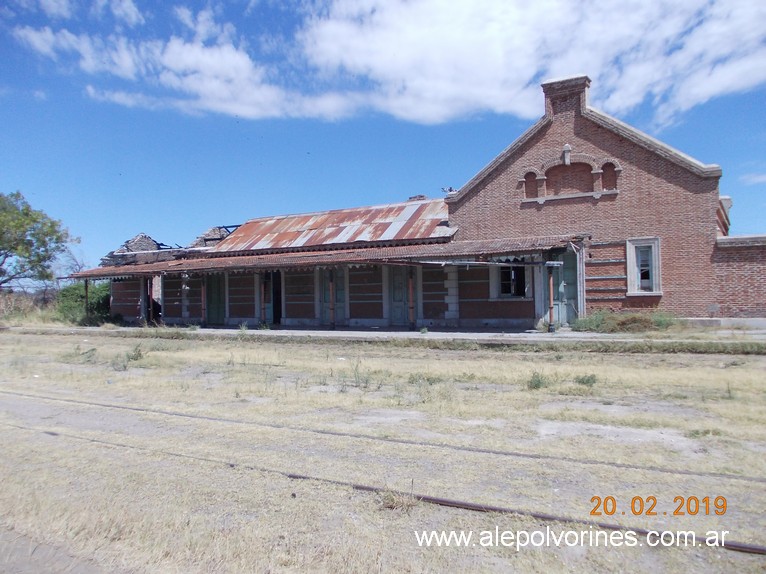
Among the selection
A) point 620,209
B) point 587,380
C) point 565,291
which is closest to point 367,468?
point 587,380

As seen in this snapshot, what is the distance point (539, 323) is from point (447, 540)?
57.2 ft

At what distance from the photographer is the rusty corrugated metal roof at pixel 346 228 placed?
25328mm

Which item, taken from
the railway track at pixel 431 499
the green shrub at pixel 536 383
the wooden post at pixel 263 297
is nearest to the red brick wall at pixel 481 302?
the wooden post at pixel 263 297

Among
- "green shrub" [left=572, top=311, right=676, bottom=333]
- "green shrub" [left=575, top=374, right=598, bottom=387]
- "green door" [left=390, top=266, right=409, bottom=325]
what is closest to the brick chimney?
"green shrub" [left=572, top=311, right=676, bottom=333]

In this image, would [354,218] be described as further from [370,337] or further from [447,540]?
[447,540]

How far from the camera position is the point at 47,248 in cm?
3394

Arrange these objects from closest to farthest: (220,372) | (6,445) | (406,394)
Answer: (6,445)
(406,394)
(220,372)

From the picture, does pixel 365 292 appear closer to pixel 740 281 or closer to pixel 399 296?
pixel 399 296

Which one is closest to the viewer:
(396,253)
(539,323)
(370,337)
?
(370,337)

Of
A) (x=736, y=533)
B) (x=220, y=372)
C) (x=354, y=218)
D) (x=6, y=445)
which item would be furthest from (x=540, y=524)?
(x=354, y=218)

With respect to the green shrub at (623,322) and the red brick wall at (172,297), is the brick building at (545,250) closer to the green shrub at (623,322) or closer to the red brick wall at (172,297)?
the green shrub at (623,322)

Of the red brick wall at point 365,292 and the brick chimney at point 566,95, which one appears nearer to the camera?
the brick chimney at point 566,95

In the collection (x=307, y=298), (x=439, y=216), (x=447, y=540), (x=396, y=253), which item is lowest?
(x=447, y=540)

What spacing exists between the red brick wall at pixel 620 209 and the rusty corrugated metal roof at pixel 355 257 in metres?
1.00
